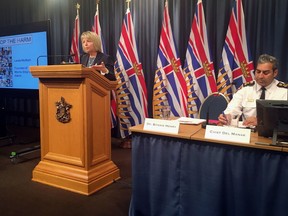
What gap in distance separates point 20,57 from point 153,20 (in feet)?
7.05

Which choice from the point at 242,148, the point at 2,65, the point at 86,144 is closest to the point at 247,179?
the point at 242,148

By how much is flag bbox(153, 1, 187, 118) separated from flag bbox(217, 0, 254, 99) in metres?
0.54

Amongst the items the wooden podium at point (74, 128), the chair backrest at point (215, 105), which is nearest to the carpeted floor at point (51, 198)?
the wooden podium at point (74, 128)

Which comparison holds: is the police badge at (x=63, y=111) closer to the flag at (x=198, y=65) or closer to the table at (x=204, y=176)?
the table at (x=204, y=176)

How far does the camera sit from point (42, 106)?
2.76 meters

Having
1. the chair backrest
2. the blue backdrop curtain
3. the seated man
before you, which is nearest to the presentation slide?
the blue backdrop curtain

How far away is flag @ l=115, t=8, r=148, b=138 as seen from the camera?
4.15 m

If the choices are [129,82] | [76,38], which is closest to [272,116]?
[129,82]

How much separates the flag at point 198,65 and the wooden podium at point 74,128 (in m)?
1.29

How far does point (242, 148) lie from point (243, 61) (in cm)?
205

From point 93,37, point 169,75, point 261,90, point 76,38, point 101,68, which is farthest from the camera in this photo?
point 76,38

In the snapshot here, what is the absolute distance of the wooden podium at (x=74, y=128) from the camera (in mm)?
2535

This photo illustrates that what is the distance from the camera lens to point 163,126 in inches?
76.0

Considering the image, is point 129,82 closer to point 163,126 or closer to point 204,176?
point 163,126
